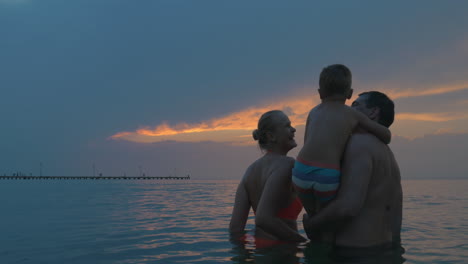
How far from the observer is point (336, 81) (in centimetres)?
417

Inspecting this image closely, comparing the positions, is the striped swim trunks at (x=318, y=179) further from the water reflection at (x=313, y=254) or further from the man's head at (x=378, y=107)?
the man's head at (x=378, y=107)

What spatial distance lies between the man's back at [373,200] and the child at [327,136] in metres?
0.13

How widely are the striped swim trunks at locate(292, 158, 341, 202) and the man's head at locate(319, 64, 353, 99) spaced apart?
2.87ft

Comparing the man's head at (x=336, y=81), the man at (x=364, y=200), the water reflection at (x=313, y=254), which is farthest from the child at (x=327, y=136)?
the water reflection at (x=313, y=254)

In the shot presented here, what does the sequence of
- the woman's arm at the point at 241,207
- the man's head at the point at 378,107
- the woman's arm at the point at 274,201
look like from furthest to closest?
1. the woman's arm at the point at 241,207
2. the woman's arm at the point at 274,201
3. the man's head at the point at 378,107

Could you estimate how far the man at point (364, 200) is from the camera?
157 inches

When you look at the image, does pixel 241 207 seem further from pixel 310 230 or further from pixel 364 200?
pixel 364 200

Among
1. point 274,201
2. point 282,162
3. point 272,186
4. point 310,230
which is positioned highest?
point 282,162

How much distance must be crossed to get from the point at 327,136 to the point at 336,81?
0.66 m

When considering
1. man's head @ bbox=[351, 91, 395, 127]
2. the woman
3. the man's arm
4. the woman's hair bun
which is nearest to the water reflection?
the woman

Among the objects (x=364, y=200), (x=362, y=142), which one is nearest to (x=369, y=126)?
(x=362, y=142)

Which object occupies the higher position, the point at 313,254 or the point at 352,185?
the point at 352,185

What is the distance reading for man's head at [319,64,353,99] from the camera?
13.7 ft

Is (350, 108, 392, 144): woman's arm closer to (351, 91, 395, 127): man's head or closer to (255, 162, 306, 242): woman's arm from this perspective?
(351, 91, 395, 127): man's head
